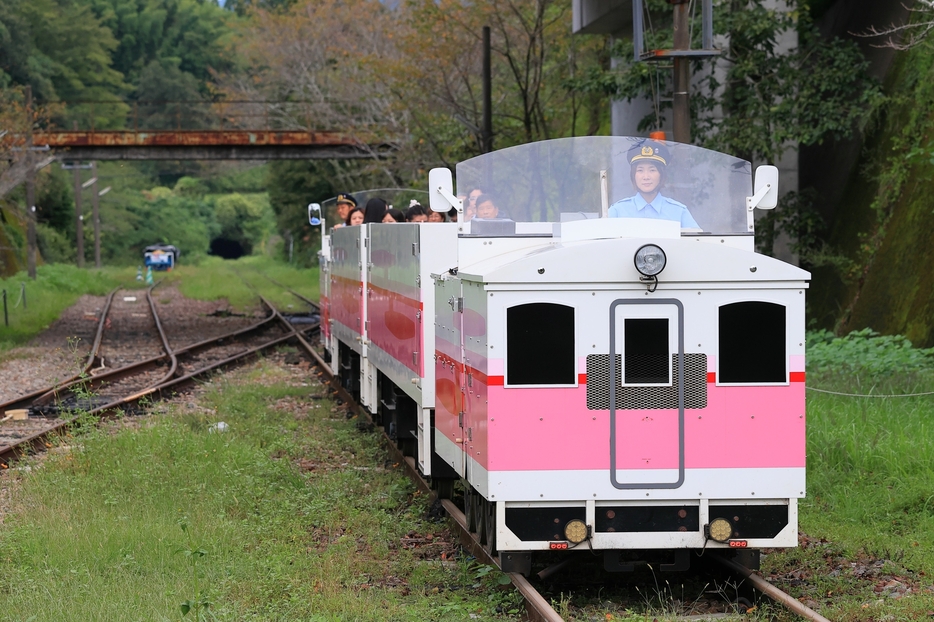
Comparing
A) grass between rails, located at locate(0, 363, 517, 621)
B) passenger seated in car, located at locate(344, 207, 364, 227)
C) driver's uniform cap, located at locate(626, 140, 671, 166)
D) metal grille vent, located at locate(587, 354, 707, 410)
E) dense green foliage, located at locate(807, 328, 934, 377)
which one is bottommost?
grass between rails, located at locate(0, 363, 517, 621)

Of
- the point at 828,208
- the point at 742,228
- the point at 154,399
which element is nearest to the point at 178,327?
the point at 154,399

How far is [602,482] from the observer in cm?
670

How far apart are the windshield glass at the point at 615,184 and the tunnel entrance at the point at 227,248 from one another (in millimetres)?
104367

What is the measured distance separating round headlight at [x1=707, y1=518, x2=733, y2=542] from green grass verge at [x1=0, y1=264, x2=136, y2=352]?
18.7 meters

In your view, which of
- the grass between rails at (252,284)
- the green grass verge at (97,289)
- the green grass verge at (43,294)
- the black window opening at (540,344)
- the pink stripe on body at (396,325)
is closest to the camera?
the black window opening at (540,344)

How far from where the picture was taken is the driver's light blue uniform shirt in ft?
24.9

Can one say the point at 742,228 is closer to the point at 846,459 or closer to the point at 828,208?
the point at 846,459

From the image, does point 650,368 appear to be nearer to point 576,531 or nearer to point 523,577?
point 576,531

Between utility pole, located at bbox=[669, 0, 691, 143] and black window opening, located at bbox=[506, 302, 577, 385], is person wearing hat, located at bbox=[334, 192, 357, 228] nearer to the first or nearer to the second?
utility pole, located at bbox=[669, 0, 691, 143]

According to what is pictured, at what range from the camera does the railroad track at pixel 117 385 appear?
1309 cm

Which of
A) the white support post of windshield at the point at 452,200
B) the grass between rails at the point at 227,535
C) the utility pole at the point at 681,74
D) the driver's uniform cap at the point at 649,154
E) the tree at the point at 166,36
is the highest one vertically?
the tree at the point at 166,36

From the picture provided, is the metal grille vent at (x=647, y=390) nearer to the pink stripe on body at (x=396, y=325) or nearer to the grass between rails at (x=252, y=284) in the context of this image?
the pink stripe on body at (x=396, y=325)

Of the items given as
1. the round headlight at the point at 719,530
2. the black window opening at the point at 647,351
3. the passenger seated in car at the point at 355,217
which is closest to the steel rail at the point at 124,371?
the passenger seated in car at the point at 355,217

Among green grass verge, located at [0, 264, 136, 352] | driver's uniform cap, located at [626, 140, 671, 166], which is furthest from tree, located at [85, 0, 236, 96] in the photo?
driver's uniform cap, located at [626, 140, 671, 166]
